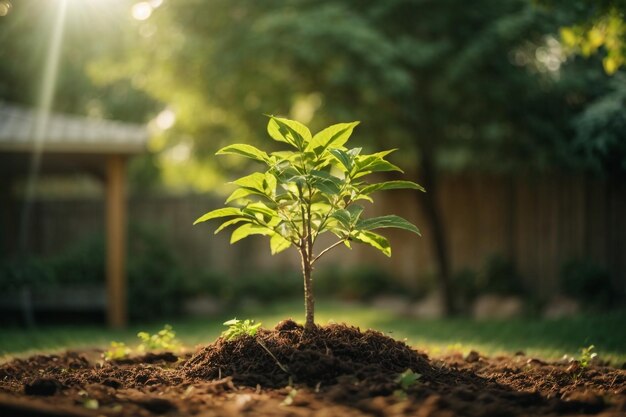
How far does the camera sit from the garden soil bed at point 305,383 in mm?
2684

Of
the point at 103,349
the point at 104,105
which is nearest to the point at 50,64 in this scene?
the point at 104,105

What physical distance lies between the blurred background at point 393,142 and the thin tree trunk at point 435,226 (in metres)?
0.03

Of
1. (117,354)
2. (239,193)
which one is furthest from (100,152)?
(239,193)

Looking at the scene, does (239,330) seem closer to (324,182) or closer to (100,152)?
(324,182)

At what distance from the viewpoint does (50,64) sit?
1356cm

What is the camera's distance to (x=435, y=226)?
9.81 m

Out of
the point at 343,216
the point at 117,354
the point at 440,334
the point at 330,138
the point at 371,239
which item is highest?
the point at 330,138

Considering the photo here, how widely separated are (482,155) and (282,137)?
720 centimetres

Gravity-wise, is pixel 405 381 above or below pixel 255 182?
below

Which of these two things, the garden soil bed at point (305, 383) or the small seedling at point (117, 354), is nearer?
the garden soil bed at point (305, 383)

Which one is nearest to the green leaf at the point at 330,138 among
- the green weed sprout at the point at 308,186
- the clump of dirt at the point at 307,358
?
the green weed sprout at the point at 308,186

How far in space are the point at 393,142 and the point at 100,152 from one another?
3973mm

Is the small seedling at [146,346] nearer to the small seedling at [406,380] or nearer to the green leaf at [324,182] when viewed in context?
the green leaf at [324,182]

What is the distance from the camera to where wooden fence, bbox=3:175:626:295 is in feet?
31.7
